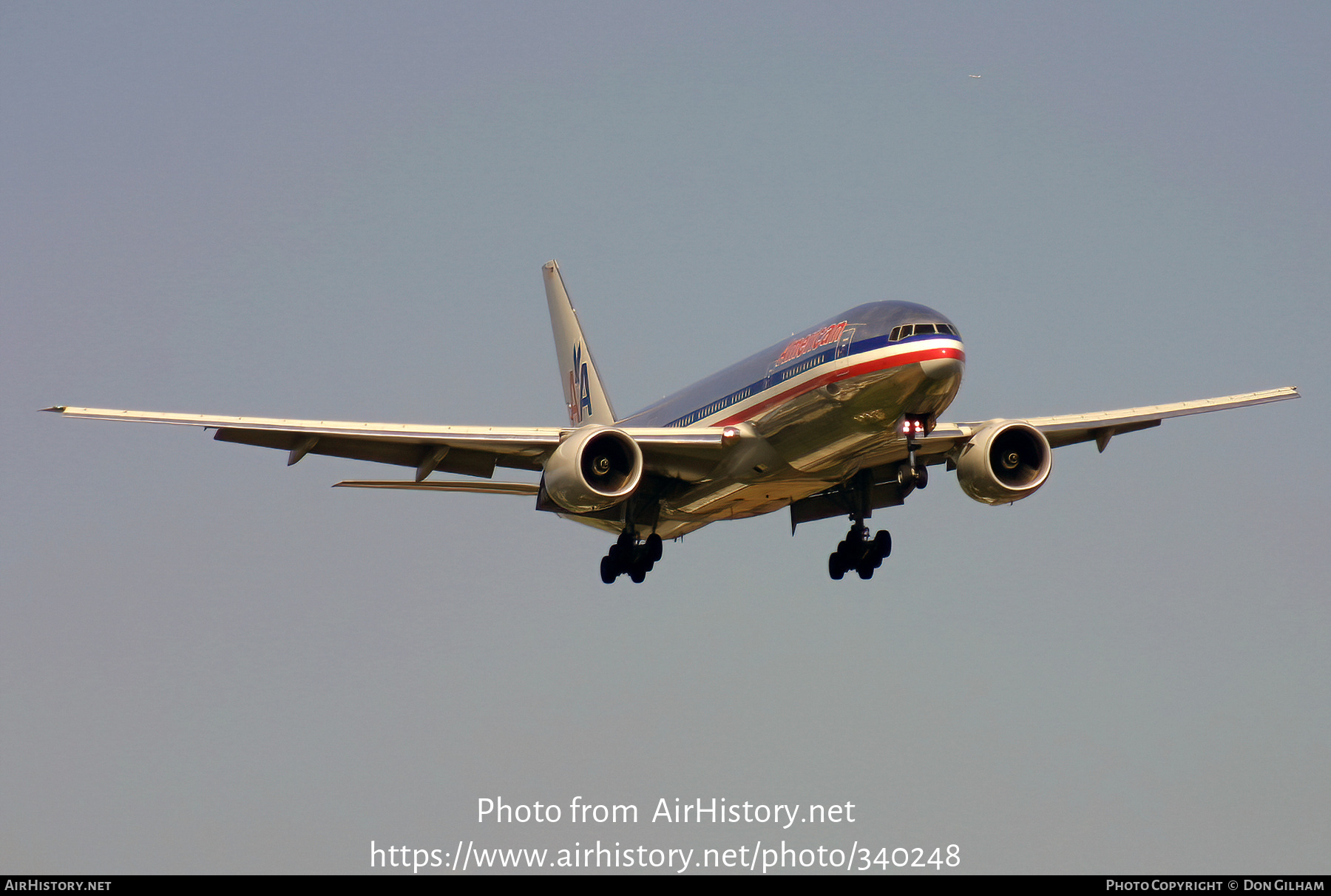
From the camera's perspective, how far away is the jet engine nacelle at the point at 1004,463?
3369 centimetres

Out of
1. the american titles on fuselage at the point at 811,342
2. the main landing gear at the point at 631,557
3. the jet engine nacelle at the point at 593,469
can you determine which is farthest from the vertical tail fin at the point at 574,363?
the american titles on fuselage at the point at 811,342

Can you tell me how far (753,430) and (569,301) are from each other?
17383mm

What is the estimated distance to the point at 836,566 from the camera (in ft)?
124

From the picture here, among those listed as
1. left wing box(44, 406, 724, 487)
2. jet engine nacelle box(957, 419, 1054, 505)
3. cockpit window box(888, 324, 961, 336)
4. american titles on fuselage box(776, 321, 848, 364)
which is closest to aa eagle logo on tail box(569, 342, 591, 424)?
left wing box(44, 406, 724, 487)

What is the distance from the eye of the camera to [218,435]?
32031 millimetres

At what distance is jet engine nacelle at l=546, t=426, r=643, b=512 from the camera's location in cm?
3186

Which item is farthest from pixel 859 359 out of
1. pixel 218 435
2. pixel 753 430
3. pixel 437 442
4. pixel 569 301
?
pixel 569 301

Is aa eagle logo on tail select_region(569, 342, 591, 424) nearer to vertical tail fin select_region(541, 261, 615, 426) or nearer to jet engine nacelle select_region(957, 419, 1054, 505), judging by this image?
vertical tail fin select_region(541, 261, 615, 426)

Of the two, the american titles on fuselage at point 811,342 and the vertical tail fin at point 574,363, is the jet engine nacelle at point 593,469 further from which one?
the vertical tail fin at point 574,363

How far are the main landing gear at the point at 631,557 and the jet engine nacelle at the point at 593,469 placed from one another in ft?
14.4

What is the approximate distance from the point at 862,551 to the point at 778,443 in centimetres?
638

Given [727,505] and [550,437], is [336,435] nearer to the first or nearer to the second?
[550,437]

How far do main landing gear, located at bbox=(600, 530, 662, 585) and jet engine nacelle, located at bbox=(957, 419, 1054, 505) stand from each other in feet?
25.1

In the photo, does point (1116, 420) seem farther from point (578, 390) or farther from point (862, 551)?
point (578, 390)
